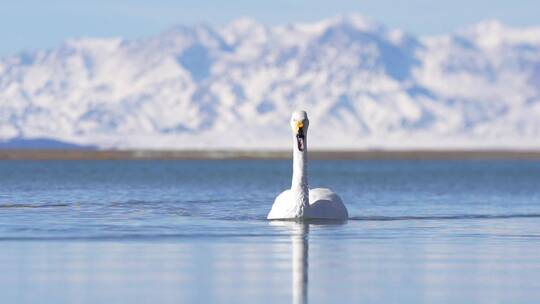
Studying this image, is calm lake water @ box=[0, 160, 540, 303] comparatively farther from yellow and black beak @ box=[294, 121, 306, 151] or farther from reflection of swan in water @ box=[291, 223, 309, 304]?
yellow and black beak @ box=[294, 121, 306, 151]

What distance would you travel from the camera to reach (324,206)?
3500 centimetres

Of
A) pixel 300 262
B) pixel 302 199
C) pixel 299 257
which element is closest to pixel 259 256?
pixel 299 257

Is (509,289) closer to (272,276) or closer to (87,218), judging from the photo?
(272,276)

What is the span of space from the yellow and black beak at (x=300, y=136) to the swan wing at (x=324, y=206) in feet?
3.48

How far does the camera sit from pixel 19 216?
39.4 metres

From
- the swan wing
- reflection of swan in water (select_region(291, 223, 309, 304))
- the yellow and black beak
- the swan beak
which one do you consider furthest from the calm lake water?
the swan beak

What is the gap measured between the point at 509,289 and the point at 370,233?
37.8 ft

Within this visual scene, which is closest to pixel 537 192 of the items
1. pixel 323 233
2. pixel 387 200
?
pixel 387 200

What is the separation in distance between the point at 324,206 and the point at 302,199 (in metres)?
0.81

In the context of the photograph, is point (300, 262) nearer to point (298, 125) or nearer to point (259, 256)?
point (259, 256)

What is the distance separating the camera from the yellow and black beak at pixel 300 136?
36.2 meters

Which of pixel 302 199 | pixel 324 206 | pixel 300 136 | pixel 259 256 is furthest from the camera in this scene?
pixel 300 136

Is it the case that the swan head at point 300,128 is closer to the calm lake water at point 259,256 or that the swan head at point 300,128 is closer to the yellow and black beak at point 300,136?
the yellow and black beak at point 300,136

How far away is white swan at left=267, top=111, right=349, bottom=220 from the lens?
3444 centimetres
